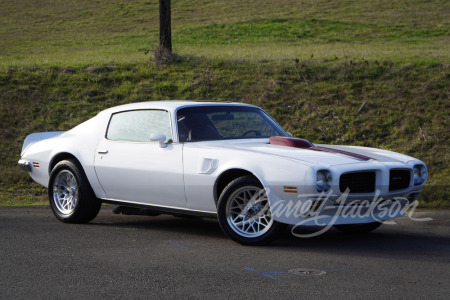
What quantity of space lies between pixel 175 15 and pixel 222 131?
31405 mm

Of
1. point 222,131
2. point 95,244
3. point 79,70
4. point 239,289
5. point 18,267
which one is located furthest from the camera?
point 79,70

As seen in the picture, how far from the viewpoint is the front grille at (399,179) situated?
6.83 m

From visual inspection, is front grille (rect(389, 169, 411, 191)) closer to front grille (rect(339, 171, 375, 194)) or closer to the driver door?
front grille (rect(339, 171, 375, 194))

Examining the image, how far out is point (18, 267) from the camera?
5.68m

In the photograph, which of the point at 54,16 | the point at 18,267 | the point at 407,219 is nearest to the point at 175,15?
the point at 54,16

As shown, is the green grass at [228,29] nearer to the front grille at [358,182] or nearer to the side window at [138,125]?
the side window at [138,125]

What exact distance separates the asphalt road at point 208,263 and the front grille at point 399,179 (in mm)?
586

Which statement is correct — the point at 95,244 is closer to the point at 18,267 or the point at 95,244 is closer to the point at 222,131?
the point at 18,267

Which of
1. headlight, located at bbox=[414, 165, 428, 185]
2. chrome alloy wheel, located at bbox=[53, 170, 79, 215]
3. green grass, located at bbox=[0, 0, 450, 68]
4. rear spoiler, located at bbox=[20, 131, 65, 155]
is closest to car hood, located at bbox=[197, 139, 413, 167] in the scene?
headlight, located at bbox=[414, 165, 428, 185]

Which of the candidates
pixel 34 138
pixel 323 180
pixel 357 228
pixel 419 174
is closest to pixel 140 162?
pixel 323 180

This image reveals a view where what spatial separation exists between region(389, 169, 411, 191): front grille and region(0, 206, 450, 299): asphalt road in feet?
1.92

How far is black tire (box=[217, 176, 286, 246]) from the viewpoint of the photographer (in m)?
6.59

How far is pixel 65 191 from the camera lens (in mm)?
8445

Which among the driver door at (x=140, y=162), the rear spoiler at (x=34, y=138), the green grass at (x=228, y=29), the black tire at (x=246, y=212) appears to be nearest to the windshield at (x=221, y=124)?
the driver door at (x=140, y=162)
